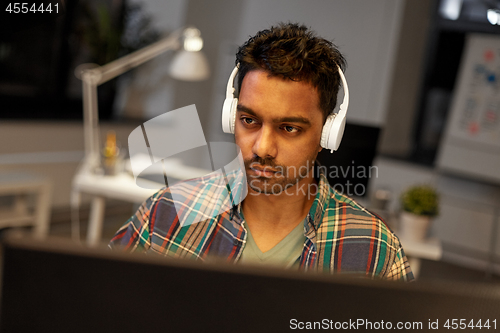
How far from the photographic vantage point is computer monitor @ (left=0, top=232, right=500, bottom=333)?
0.33 m

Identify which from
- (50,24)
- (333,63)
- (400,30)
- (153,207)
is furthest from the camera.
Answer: (400,30)

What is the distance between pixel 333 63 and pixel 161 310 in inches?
25.9

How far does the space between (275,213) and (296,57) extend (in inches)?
13.1

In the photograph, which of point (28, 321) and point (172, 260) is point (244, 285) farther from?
point (28, 321)

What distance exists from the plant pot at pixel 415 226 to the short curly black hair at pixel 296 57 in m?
1.46

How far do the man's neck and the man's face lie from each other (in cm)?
10

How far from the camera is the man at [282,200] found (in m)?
0.84

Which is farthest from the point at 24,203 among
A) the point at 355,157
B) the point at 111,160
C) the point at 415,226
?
the point at 415,226

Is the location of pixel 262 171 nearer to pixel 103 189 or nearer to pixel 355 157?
pixel 355 157

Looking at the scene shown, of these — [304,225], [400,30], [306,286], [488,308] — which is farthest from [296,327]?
[400,30]

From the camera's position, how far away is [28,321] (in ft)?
1.11

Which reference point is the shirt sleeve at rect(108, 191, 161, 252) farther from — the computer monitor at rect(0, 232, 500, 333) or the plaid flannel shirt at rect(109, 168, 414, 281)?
the computer monitor at rect(0, 232, 500, 333)

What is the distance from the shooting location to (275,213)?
0.99 metres

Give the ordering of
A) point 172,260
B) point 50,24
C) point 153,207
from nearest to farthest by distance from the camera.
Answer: point 172,260
point 153,207
point 50,24
